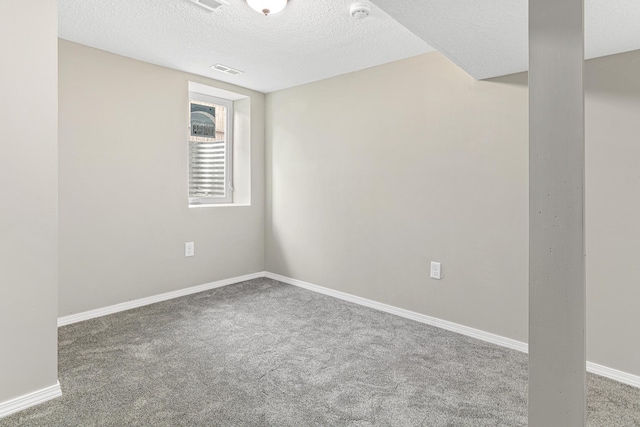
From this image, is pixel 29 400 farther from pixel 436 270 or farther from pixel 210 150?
A: pixel 210 150

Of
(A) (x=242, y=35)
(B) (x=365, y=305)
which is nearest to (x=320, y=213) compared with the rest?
(B) (x=365, y=305)

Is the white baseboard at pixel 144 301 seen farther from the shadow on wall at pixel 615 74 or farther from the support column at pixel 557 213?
the shadow on wall at pixel 615 74

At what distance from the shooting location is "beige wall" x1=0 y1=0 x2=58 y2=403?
1.60m

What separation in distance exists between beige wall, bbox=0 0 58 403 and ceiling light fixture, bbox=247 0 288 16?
963mm

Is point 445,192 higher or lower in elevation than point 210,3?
lower

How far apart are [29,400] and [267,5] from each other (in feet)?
7.68

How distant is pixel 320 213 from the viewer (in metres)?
3.58

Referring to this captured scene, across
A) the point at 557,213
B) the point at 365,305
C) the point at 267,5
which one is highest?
the point at 267,5

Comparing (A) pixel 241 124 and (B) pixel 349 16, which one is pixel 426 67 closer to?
(B) pixel 349 16

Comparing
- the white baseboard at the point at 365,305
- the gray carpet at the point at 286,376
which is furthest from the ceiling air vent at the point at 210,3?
the white baseboard at the point at 365,305

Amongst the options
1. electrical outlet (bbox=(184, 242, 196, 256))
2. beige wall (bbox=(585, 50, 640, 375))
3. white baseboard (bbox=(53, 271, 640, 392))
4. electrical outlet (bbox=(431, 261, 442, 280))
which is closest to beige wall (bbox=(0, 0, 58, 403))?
white baseboard (bbox=(53, 271, 640, 392))

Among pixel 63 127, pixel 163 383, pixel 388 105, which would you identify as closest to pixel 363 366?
pixel 163 383

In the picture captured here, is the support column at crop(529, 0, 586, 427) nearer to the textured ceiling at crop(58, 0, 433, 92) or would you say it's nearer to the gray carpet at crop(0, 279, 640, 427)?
the gray carpet at crop(0, 279, 640, 427)

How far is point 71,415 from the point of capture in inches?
64.5
